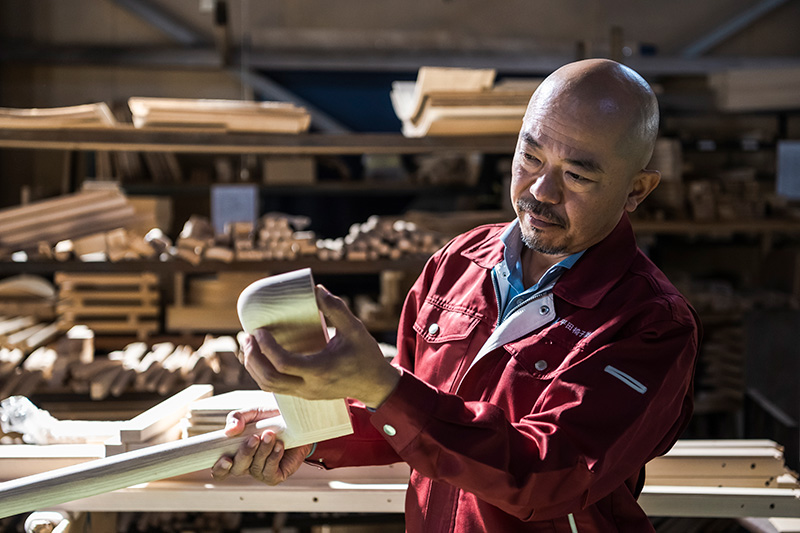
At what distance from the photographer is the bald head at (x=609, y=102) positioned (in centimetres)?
131

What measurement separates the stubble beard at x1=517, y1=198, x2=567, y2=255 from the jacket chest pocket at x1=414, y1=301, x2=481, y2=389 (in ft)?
0.65

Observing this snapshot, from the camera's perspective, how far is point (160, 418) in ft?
7.03

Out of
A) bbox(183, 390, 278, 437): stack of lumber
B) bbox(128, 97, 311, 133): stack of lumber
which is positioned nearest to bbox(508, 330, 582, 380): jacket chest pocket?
bbox(183, 390, 278, 437): stack of lumber

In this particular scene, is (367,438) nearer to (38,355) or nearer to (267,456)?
(267,456)

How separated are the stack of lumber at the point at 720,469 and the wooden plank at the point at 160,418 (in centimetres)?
149

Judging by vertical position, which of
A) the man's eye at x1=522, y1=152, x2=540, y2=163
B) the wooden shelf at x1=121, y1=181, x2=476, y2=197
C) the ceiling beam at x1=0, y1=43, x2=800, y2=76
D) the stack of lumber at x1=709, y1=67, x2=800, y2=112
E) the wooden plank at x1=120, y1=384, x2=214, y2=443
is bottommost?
the wooden plank at x1=120, y1=384, x2=214, y2=443

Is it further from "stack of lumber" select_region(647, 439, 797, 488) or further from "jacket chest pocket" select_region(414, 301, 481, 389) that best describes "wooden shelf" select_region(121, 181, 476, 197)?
"jacket chest pocket" select_region(414, 301, 481, 389)

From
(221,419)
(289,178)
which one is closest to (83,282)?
(289,178)

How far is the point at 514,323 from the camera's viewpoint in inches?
55.9

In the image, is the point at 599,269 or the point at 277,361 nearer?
the point at 277,361

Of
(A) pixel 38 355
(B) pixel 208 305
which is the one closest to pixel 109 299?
(B) pixel 208 305

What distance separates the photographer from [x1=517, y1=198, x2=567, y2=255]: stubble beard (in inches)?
54.7

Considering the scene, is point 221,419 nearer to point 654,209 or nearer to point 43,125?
point 43,125

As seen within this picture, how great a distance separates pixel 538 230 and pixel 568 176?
0.42 feet
